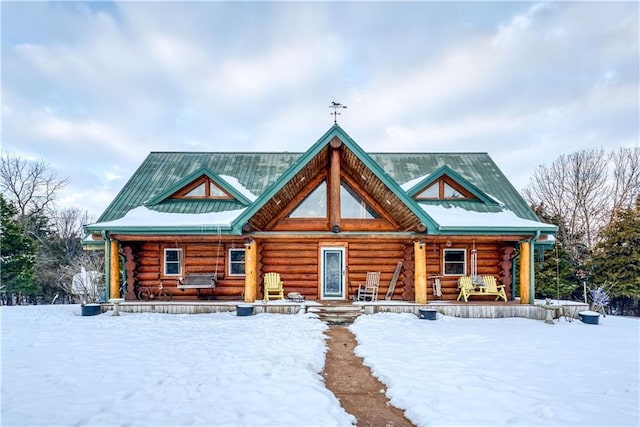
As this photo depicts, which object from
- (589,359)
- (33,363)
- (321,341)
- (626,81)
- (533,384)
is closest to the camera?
(533,384)

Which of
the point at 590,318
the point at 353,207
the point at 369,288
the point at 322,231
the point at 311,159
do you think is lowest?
the point at 590,318

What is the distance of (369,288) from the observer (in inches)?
484

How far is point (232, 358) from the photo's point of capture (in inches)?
234

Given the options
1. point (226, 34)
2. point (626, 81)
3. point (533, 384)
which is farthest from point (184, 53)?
point (626, 81)

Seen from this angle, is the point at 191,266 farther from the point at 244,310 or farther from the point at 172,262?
the point at 244,310

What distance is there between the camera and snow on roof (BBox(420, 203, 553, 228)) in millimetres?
11023

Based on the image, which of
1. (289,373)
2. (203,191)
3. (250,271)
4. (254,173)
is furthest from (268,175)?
(289,373)

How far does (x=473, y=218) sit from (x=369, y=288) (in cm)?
441

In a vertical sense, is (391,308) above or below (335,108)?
below

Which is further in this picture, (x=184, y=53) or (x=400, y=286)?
(x=184, y=53)

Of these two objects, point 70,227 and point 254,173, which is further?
point 70,227

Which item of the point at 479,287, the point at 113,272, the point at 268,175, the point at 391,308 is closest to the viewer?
the point at 391,308

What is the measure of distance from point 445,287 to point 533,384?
796cm

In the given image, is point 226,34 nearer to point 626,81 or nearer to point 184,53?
point 184,53
